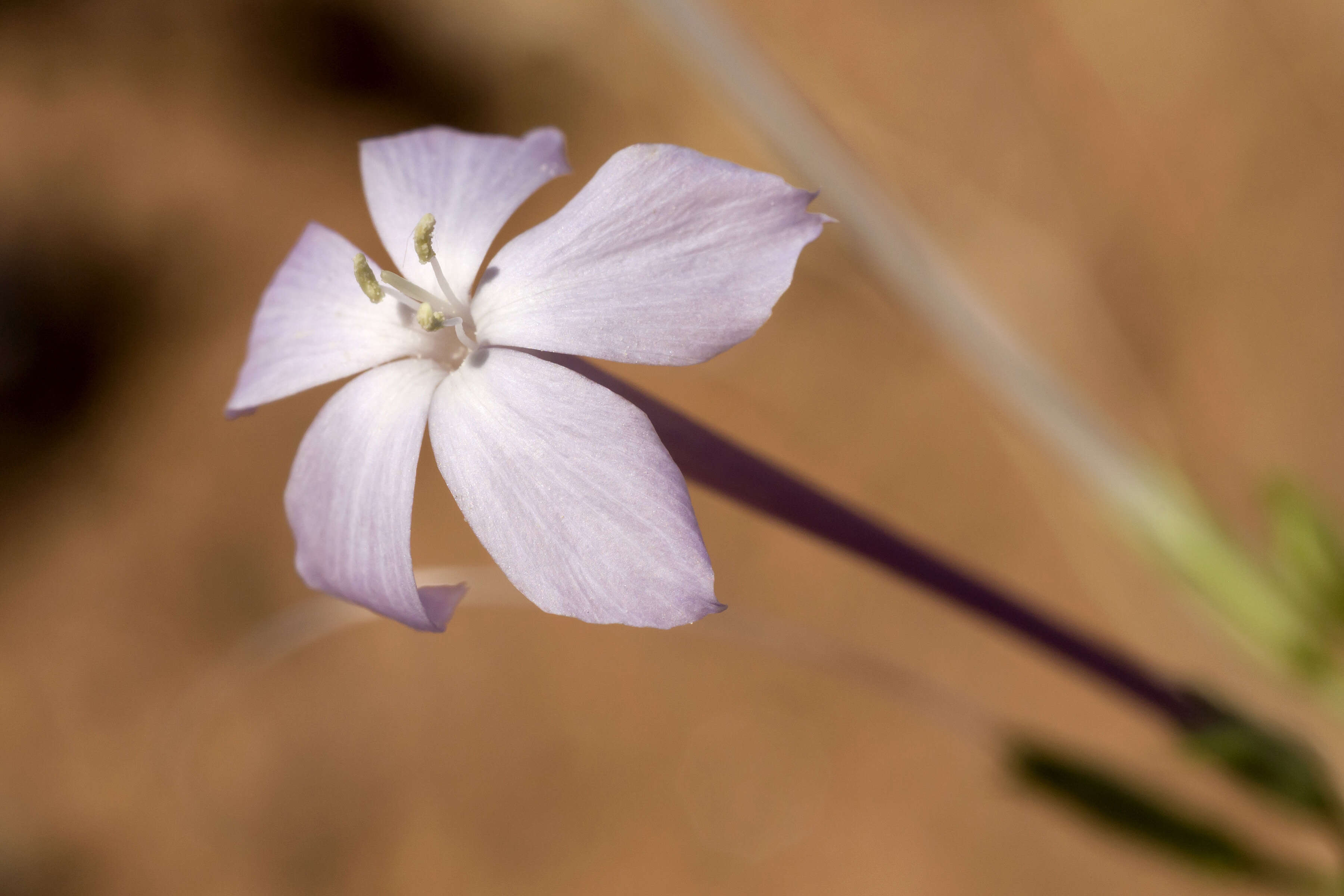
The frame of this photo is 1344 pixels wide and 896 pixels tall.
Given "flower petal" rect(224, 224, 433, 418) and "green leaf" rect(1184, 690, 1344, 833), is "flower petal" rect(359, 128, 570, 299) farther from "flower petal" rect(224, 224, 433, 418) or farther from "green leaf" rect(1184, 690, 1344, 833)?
"green leaf" rect(1184, 690, 1344, 833)

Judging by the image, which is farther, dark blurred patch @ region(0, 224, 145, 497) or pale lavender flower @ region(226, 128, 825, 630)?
dark blurred patch @ region(0, 224, 145, 497)

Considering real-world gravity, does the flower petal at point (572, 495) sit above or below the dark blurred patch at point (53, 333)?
above

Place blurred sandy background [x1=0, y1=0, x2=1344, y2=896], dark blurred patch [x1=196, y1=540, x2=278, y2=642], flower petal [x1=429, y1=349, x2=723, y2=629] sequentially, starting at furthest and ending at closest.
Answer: dark blurred patch [x1=196, y1=540, x2=278, y2=642] → blurred sandy background [x1=0, y1=0, x2=1344, y2=896] → flower petal [x1=429, y1=349, x2=723, y2=629]

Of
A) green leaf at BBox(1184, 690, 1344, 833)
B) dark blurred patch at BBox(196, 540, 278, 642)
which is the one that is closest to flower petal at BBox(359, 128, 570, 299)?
green leaf at BBox(1184, 690, 1344, 833)

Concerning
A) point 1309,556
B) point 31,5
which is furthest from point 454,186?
point 31,5

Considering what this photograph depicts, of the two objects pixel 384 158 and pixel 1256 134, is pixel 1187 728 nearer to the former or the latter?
pixel 384 158

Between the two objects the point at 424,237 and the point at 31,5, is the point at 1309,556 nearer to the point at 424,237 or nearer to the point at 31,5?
the point at 424,237

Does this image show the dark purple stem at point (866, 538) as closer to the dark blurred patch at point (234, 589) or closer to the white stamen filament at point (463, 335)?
the white stamen filament at point (463, 335)

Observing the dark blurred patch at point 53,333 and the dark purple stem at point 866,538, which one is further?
the dark blurred patch at point 53,333

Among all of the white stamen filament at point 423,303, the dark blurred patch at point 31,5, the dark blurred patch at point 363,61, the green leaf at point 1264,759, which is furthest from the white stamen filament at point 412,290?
the dark blurred patch at point 31,5
